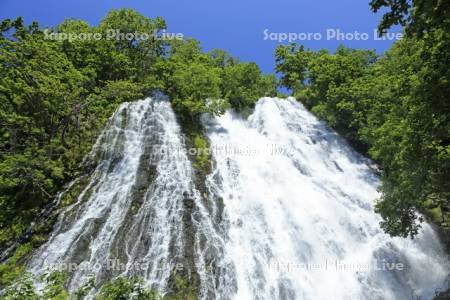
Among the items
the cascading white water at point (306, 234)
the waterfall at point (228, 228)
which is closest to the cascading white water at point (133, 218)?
the waterfall at point (228, 228)

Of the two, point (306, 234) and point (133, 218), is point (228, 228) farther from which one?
point (133, 218)

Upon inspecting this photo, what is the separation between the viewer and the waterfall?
12.6 meters

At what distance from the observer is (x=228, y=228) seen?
1477 centimetres

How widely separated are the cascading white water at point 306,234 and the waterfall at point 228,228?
5cm

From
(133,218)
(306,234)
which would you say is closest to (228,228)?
(306,234)

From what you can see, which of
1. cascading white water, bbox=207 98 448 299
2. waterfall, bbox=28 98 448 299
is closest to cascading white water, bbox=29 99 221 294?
waterfall, bbox=28 98 448 299

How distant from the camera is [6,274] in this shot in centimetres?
1202

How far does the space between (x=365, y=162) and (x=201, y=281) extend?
52.3 feet

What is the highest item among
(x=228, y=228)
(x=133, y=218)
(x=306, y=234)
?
(x=133, y=218)

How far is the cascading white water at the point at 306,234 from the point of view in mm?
13070

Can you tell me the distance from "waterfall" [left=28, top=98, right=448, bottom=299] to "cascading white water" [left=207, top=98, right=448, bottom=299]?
5 centimetres

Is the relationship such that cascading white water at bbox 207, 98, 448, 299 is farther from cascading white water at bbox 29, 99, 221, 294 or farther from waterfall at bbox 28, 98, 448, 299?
cascading white water at bbox 29, 99, 221, 294

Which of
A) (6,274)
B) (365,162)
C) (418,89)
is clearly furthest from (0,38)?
(365,162)

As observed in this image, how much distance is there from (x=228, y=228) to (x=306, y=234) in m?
3.58
